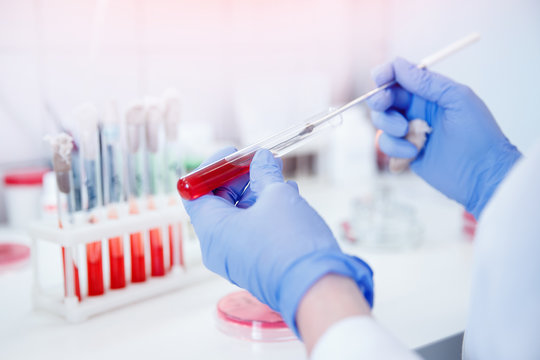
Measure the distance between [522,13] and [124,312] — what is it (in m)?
1.46

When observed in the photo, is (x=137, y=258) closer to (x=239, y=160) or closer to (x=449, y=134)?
(x=239, y=160)

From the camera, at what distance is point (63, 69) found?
1.48 metres

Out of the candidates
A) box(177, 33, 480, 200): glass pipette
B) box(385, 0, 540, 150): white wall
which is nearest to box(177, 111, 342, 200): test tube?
box(177, 33, 480, 200): glass pipette

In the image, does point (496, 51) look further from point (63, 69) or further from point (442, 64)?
point (63, 69)

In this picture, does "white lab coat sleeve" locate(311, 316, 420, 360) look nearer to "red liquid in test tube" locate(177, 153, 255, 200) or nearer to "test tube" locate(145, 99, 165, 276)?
"red liquid in test tube" locate(177, 153, 255, 200)

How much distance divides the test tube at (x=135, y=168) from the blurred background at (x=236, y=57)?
3.2 inches

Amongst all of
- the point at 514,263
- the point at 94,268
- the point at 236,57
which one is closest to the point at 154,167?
the point at 94,268

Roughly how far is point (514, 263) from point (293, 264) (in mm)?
252

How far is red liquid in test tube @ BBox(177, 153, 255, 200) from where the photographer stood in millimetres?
728

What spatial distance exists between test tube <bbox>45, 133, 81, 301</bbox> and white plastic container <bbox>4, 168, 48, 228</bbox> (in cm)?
55

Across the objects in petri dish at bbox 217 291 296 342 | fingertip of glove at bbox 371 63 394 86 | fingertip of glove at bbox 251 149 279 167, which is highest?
fingertip of glove at bbox 371 63 394 86

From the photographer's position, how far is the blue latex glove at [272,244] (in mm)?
591

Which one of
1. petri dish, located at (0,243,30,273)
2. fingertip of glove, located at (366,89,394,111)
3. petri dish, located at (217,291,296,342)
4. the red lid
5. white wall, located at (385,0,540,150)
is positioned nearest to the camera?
petri dish, located at (217,291,296,342)

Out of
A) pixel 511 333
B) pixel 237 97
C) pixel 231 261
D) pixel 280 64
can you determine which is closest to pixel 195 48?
pixel 237 97
